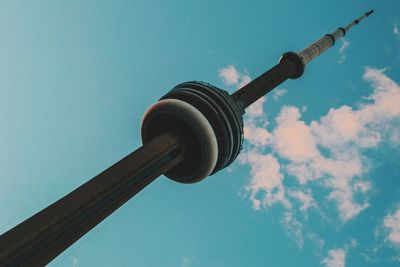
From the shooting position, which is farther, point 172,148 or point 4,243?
point 172,148

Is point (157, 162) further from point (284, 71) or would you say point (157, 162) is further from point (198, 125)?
point (284, 71)

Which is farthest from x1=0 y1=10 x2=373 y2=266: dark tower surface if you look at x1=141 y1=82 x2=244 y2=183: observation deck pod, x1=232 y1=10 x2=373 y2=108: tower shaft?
x1=232 y1=10 x2=373 y2=108: tower shaft

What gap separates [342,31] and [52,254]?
65319 millimetres

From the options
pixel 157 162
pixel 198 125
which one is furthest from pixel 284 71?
pixel 157 162

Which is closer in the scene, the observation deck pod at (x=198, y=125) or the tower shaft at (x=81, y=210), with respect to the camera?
the tower shaft at (x=81, y=210)

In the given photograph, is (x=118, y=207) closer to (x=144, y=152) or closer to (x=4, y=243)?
(x=144, y=152)

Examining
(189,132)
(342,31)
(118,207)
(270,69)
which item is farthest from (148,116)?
(342,31)

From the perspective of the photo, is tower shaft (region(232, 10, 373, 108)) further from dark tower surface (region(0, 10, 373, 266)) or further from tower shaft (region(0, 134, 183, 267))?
tower shaft (region(0, 134, 183, 267))

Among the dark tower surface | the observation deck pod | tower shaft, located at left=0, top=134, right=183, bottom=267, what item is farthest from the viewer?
the observation deck pod

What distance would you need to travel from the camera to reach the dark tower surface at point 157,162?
2080 centimetres

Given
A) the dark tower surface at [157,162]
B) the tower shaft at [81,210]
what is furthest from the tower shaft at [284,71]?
the tower shaft at [81,210]

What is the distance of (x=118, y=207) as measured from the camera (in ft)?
90.0

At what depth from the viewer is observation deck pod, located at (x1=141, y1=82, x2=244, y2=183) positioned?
31.8 m

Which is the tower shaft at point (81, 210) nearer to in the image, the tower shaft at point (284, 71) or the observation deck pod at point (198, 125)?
the observation deck pod at point (198, 125)
